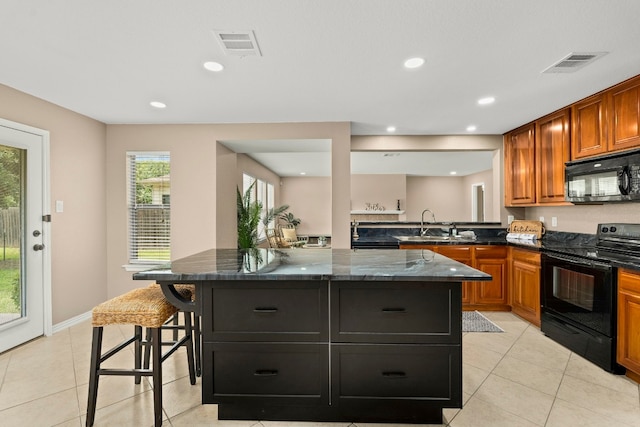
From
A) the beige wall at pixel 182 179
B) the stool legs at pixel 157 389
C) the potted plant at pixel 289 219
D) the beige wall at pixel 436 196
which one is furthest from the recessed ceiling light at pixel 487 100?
the beige wall at pixel 436 196

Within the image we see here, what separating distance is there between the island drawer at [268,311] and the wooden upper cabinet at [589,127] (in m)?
3.00

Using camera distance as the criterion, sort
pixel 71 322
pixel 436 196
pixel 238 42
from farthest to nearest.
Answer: pixel 436 196
pixel 71 322
pixel 238 42

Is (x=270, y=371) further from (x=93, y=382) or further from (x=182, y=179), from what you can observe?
(x=182, y=179)

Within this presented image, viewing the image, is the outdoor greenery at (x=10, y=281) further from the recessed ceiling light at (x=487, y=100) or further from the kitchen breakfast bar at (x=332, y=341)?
the recessed ceiling light at (x=487, y=100)

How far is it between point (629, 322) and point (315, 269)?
2380mm

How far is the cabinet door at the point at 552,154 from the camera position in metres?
3.43

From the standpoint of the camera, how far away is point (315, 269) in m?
1.84

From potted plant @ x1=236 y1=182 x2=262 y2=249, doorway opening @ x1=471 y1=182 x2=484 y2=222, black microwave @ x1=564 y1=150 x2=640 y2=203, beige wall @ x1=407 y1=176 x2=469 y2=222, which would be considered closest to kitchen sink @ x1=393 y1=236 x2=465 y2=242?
black microwave @ x1=564 y1=150 x2=640 y2=203

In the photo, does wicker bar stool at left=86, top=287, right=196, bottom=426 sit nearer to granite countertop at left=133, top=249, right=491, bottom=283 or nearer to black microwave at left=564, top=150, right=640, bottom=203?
granite countertop at left=133, top=249, right=491, bottom=283

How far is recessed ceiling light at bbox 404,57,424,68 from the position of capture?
2363 millimetres

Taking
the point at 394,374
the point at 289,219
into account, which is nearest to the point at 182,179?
the point at 394,374

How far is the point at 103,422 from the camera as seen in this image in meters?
1.92

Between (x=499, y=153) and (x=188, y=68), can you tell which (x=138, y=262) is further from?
(x=499, y=153)

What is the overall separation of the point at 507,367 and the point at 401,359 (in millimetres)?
1358
